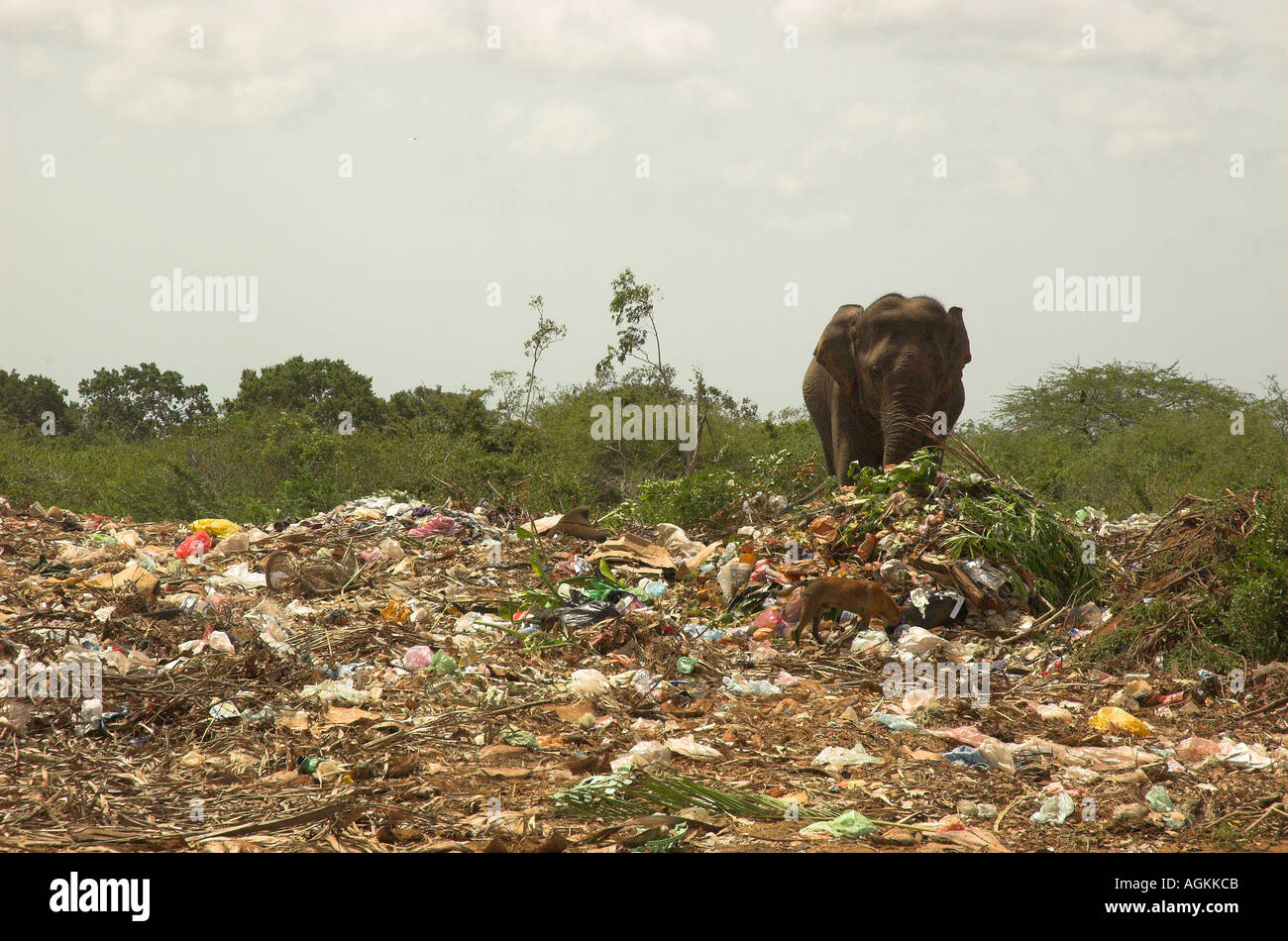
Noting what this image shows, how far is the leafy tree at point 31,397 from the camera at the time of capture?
26.5m

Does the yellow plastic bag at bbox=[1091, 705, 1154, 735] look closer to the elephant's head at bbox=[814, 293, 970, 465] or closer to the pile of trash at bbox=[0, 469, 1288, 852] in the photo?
the pile of trash at bbox=[0, 469, 1288, 852]

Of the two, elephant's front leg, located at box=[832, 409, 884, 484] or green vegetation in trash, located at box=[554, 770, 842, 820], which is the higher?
elephant's front leg, located at box=[832, 409, 884, 484]

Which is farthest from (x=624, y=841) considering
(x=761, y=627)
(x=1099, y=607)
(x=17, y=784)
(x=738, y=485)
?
(x=738, y=485)

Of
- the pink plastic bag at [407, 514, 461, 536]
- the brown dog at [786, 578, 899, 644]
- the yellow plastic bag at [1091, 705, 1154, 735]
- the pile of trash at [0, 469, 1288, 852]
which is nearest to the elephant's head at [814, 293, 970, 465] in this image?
the pile of trash at [0, 469, 1288, 852]

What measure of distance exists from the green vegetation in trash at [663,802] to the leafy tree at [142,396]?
23619mm

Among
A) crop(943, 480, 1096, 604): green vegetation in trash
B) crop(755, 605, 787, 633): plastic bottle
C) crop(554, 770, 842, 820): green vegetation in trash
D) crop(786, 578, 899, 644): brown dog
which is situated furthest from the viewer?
crop(943, 480, 1096, 604): green vegetation in trash

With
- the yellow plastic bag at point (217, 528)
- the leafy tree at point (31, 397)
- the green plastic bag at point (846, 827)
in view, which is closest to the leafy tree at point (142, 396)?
the leafy tree at point (31, 397)

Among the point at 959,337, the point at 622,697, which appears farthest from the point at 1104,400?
the point at 622,697

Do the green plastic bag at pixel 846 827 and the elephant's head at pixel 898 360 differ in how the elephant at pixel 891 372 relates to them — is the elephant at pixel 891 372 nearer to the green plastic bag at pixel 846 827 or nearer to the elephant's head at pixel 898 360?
the elephant's head at pixel 898 360

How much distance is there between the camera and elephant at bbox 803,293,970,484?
9.59m

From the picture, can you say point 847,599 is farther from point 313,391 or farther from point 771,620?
point 313,391

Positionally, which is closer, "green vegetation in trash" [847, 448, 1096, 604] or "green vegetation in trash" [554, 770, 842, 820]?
"green vegetation in trash" [554, 770, 842, 820]

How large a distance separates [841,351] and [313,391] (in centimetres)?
1562

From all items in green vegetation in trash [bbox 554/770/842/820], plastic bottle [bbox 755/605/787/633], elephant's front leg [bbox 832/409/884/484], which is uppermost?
elephant's front leg [bbox 832/409/884/484]
